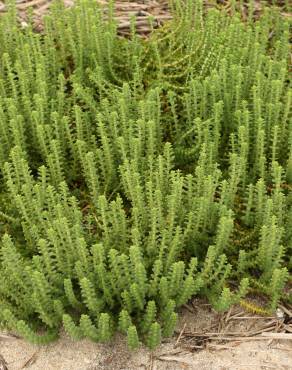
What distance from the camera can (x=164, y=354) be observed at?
2.70 m

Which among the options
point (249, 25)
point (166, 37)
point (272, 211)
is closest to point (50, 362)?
point (272, 211)

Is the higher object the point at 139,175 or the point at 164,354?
the point at 139,175

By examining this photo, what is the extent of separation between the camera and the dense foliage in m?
2.69

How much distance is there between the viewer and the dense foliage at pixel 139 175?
2.69m

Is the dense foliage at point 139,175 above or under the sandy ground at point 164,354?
above

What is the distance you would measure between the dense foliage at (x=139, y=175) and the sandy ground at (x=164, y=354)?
0.09m

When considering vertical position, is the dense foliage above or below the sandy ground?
above

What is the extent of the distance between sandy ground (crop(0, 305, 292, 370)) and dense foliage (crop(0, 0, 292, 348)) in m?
0.09

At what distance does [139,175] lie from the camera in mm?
2977

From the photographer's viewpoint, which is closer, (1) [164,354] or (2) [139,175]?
(1) [164,354]

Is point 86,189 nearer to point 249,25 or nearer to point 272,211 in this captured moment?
point 272,211

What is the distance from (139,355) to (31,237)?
2.37ft

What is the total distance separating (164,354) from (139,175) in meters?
0.80

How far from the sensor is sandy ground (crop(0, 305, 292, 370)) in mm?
2658
